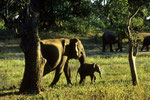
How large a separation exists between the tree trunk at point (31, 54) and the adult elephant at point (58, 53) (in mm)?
1300

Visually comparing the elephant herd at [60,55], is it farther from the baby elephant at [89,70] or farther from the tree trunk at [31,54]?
the tree trunk at [31,54]

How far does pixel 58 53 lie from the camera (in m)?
10.3

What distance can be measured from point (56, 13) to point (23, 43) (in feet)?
21.7

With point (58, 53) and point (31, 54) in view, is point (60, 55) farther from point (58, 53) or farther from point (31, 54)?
point (31, 54)

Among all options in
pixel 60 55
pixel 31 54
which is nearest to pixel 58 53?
pixel 60 55

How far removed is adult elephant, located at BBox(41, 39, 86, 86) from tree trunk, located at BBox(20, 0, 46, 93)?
130 cm

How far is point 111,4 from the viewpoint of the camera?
37.2 feet

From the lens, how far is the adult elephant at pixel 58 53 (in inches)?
399

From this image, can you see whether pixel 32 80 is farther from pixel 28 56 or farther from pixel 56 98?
pixel 56 98

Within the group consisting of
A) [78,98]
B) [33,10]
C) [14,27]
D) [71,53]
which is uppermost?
[33,10]

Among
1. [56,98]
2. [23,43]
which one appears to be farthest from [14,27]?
[56,98]

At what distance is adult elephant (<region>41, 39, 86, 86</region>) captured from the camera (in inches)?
399

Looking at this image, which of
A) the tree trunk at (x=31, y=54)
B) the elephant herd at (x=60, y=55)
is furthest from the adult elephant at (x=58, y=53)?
the tree trunk at (x=31, y=54)

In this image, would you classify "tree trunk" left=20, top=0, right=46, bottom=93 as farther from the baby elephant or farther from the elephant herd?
the baby elephant
